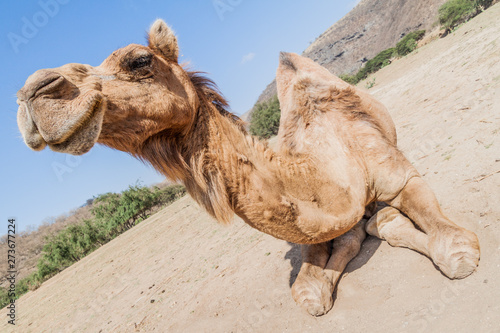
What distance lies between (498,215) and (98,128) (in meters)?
2.97

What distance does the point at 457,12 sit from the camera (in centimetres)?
2802

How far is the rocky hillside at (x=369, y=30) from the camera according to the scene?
54312 mm

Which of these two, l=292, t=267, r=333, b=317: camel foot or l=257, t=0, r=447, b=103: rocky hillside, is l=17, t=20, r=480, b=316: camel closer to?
l=292, t=267, r=333, b=317: camel foot

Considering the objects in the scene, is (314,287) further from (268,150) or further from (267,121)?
(267,121)

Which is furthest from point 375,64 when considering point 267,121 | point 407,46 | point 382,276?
point 382,276

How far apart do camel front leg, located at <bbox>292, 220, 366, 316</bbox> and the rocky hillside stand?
47506 mm

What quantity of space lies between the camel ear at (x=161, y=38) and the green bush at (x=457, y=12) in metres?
32.7

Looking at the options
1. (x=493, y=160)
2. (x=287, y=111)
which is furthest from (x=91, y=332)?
(x=493, y=160)

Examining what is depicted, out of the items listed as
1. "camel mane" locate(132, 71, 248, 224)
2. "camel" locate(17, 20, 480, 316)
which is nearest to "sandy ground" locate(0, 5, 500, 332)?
"camel" locate(17, 20, 480, 316)

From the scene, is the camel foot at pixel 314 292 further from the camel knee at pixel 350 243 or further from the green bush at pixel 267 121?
the green bush at pixel 267 121

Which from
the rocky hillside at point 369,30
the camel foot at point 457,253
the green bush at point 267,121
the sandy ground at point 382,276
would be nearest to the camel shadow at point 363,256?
the sandy ground at point 382,276

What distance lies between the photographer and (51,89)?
1.39 metres

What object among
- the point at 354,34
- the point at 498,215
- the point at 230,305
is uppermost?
the point at 354,34

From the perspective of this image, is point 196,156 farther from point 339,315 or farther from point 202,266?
point 202,266
